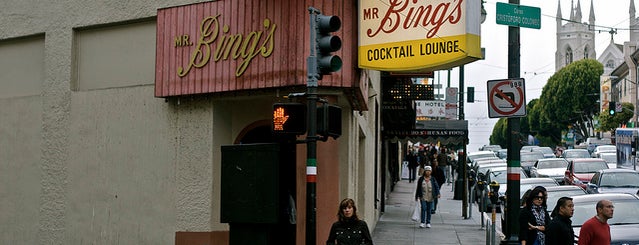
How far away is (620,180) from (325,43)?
58.0 ft

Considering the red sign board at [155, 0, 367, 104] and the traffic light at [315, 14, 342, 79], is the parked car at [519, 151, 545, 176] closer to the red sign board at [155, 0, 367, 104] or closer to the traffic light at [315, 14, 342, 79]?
the red sign board at [155, 0, 367, 104]

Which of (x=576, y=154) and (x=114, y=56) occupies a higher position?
(x=114, y=56)

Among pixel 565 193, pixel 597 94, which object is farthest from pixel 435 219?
pixel 597 94

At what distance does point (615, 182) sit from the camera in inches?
947

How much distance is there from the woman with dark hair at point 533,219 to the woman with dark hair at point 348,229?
3.02m

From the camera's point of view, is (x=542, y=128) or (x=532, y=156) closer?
(x=532, y=156)

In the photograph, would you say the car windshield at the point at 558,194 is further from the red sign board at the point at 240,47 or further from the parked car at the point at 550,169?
the parked car at the point at 550,169

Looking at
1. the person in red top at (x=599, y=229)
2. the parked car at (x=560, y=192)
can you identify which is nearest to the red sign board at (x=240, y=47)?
the person in red top at (x=599, y=229)

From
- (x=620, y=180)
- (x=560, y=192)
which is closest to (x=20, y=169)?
(x=560, y=192)

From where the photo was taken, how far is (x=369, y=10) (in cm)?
1139

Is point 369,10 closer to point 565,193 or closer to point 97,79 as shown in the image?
point 97,79

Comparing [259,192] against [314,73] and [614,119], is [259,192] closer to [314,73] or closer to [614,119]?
[314,73]

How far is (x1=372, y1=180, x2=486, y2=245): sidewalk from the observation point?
1805cm

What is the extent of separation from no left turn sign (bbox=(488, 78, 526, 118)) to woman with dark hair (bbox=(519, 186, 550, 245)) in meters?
1.16
